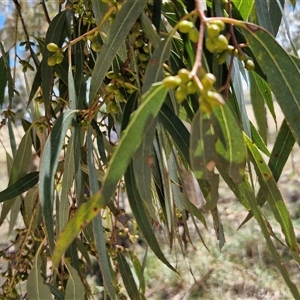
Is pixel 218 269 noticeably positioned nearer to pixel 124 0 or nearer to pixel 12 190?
pixel 12 190

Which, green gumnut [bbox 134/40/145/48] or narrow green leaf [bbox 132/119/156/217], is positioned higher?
green gumnut [bbox 134/40/145/48]

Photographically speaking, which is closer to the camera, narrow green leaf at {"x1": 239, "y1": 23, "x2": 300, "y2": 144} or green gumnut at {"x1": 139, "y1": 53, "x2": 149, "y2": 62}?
narrow green leaf at {"x1": 239, "y1": 23, "x2": 300, "y2": 144}

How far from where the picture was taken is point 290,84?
608mm

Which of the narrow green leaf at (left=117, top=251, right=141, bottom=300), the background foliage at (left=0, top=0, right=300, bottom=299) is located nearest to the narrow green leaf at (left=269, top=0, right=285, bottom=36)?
the background foliage at (left=0, top=0, right=300, bottom=299)

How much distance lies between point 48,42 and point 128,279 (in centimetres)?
61

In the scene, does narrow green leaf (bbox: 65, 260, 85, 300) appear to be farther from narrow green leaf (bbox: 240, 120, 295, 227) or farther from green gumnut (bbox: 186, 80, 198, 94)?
green gumnut (bbox: 186, 80, 198, 94)

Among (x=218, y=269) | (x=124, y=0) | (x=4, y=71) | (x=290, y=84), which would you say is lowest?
(x=218, y=269)

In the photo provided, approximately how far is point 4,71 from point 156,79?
2.54ft

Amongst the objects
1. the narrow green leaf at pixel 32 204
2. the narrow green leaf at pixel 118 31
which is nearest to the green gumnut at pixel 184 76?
the narrow green leaf at pixel 118 31

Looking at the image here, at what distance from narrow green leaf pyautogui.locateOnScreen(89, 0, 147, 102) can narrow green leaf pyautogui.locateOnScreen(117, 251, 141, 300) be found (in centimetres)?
66

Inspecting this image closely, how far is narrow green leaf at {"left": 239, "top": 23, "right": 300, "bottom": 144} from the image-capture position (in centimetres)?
60

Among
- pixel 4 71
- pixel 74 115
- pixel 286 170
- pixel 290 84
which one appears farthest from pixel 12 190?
pixel 286 170

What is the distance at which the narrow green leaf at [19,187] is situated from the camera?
961mm

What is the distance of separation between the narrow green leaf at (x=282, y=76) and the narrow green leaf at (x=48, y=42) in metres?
0.44
